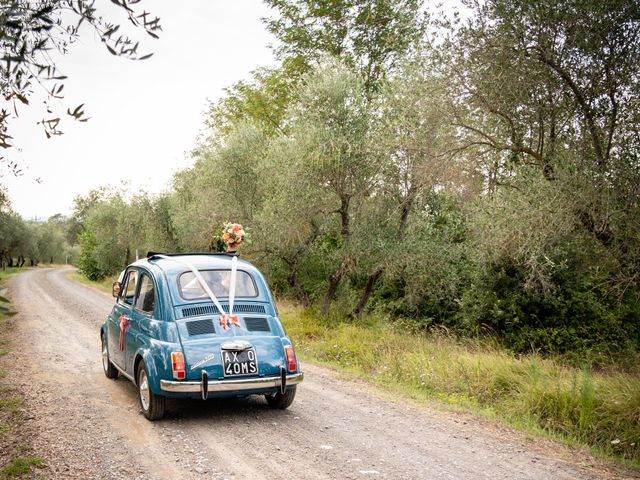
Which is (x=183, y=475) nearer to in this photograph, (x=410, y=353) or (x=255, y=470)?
(x=255, y=470)

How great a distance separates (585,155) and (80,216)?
316 ft

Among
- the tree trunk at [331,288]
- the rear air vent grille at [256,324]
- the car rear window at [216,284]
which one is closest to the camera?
the rear air vent grille at [256,324]

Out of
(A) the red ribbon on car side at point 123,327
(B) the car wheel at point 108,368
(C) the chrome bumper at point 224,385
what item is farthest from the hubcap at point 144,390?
(B) the car wheel at point 108,368

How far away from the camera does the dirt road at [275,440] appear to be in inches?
207

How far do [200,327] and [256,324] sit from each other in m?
0.80

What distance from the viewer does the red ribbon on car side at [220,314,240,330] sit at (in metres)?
6.86

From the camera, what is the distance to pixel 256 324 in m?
7.14

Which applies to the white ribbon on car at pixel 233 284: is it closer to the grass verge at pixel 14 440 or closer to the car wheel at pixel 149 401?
the car wheel at pixel 149 401

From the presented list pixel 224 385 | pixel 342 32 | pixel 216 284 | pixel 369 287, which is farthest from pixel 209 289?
pixel 342 32

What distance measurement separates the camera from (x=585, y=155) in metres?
8.80

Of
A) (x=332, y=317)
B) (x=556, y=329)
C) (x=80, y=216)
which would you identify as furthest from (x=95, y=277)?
(x=80, y=216)

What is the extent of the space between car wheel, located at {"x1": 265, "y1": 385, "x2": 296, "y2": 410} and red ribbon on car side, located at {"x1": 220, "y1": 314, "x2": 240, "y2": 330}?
48.7 inches

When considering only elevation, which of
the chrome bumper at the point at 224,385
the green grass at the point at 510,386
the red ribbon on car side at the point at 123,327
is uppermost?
the red ribbon on car side at the point at 123,327

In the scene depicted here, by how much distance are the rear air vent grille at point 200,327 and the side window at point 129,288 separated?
1822 millimetres
